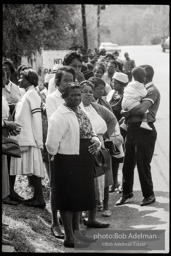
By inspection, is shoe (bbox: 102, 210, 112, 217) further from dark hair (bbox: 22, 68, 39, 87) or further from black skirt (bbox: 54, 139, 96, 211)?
dark hair (bbox: 22, 68, 39, 87)

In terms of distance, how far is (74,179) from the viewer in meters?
5.95

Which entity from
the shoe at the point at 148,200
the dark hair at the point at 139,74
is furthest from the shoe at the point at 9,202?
the dark hair at the point at 139,74

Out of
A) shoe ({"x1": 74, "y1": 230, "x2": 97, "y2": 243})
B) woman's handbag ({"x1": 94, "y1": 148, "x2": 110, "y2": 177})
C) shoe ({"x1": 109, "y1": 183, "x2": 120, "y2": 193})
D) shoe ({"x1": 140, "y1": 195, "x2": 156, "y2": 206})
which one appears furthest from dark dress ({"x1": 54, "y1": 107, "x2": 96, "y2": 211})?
shoe ({"x1": 109, "y1": 183, "x2": 120, "y2": 193})

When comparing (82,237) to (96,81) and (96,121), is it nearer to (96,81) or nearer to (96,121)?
(96,121)

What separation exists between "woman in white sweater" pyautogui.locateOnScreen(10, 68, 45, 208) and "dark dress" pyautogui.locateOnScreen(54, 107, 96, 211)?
125 centimetres

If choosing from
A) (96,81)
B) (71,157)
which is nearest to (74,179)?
(71,157)

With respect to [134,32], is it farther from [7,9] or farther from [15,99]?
[15,99]

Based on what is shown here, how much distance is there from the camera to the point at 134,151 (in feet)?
27.2

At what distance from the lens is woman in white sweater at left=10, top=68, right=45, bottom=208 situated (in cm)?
718

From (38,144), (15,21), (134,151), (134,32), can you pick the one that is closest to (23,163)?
(38,144)

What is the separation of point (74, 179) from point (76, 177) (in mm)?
30

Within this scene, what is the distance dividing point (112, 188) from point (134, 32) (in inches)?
2845

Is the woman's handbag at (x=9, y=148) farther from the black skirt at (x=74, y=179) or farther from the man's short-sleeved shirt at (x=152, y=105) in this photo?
the man's short-sleeved shirt at (x=152, y=105)

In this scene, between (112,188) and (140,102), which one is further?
(112,188)
